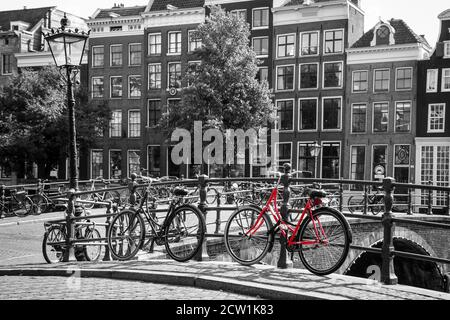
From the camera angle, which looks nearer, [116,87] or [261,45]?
[261,45]

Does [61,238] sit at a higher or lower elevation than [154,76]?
lower

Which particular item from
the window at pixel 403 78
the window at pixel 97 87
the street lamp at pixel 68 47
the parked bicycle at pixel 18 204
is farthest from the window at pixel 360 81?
the street lamp at pixel 68 47

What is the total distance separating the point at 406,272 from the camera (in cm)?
2389

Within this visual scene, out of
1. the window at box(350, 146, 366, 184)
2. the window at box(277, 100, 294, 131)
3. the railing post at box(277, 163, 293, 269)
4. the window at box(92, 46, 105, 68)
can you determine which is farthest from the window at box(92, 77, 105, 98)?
the railing post at box(277, 163, 293, 269)

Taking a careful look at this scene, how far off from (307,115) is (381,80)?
15.7ft

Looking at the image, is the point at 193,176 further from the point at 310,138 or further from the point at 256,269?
the point at 256,269

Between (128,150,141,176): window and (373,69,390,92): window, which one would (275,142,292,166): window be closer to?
(373,69,390,92): window

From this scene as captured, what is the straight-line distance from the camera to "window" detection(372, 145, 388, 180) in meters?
34.1

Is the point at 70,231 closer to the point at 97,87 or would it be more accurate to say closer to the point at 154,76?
the point at 154,76

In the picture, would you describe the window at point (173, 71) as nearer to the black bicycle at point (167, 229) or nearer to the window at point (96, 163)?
the window at point (96, 163)

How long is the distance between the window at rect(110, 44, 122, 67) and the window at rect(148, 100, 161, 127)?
381 centimetres

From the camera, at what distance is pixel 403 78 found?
111ft

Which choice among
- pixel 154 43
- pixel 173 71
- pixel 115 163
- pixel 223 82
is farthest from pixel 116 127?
pixel 223 82
